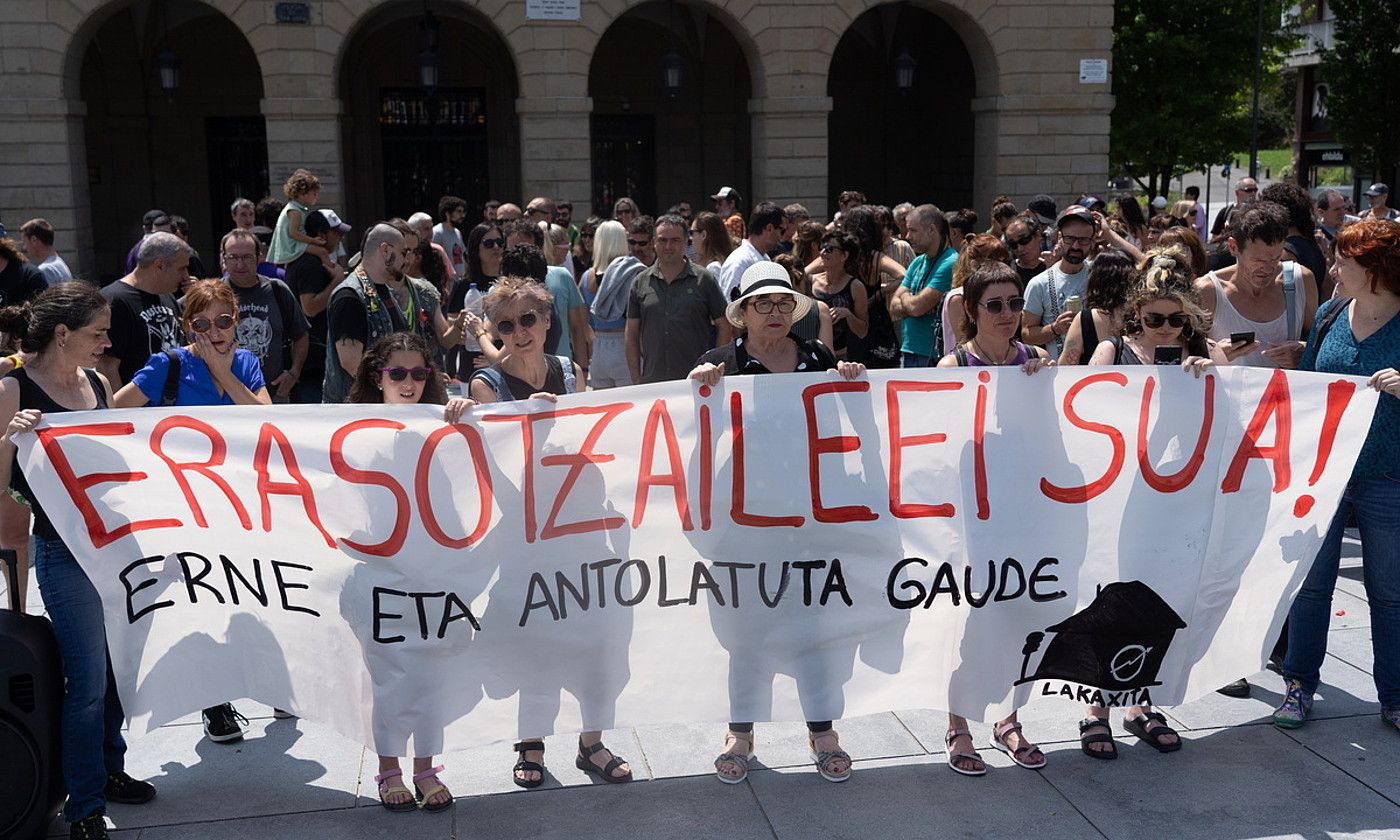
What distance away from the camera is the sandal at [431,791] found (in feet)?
14.1

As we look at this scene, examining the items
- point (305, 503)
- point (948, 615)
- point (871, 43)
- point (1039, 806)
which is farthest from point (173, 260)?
point (871, 43)

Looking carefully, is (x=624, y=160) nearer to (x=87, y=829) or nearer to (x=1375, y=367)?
(x=1375, y=367)

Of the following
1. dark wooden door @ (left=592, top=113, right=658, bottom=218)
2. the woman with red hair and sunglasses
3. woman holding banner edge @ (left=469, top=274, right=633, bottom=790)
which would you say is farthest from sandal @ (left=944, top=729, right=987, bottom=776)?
dark wooden door @ (left=592, top=113, right=658, bottom=218)

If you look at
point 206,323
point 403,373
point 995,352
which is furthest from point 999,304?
point 206,323

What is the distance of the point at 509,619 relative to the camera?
4.33m

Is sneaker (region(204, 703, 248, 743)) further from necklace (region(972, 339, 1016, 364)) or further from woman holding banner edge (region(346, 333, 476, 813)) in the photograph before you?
necklace (region(972, 339, 1016, 364))

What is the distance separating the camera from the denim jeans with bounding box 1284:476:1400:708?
4.70 meters

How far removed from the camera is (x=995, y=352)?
4.72 meters

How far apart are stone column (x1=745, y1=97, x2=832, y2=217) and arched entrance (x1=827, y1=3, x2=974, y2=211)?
4.78m

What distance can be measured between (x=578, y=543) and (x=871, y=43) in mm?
22088

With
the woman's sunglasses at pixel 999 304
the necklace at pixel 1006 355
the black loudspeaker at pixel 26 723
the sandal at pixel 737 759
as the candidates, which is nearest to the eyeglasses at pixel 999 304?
the woman's sunglasses at pixel 999 304

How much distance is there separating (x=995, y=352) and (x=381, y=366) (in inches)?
84.9

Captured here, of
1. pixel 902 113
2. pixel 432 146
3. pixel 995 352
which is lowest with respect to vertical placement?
pixel 995 352

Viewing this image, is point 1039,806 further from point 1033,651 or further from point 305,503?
point 305,503
